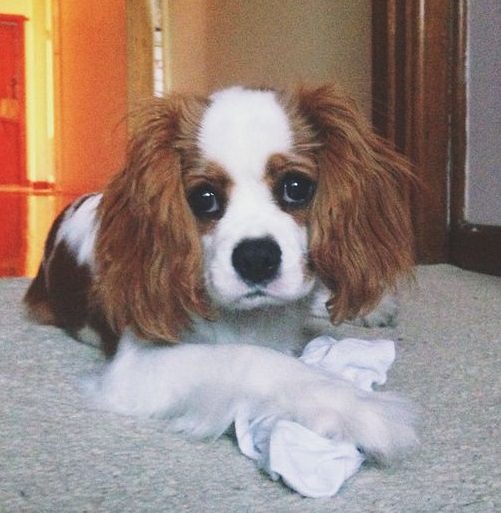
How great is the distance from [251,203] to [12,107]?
857 centimetres

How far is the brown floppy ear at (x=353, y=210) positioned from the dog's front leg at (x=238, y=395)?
0.60 feet

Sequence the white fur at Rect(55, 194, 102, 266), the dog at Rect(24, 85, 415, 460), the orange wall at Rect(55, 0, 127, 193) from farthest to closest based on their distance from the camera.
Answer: the orange wall at Rect(55, 0, 127, 193) < the white fur at Rect(55, 194, 102, 266) < the dog at Rect(24, 85, 415, 460)

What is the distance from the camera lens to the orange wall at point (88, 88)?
509 centimetres

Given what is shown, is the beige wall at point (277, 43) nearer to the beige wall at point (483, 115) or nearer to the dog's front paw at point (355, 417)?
the beige wall at point (483, 115)

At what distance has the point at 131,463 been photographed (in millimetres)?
907

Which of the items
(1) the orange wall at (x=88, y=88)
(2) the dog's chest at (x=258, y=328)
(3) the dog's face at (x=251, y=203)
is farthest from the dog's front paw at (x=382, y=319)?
(1) the orange wall at (x=88, y=88)

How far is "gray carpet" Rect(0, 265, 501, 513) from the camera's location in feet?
2.68

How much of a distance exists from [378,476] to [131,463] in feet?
0.80

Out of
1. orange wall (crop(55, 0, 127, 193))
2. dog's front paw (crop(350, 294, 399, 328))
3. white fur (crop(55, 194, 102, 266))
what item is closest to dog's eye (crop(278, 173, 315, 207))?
white fur (crop(55, 194, 102, 266))

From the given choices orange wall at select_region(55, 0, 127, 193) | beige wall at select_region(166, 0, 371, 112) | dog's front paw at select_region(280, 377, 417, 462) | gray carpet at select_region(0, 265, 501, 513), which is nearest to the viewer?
gray carpet at select_region(0, 265, 501, 513)

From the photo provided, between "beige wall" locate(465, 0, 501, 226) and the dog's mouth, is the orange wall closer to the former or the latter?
"beige wall" locate(465, 0, 501, 226)

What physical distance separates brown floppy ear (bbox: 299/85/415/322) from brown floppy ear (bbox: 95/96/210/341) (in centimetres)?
17

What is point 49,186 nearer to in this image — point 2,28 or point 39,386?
point 2,28

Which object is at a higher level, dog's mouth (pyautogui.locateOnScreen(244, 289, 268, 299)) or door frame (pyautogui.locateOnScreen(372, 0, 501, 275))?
door frame (pyautogui.locateOnScreen(372, 0, 501, 275))
